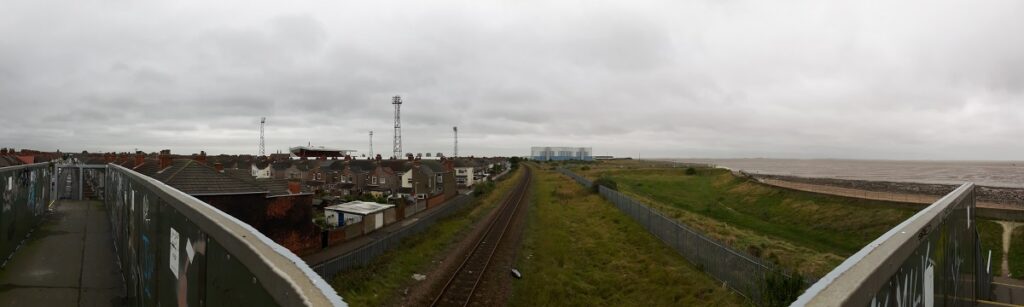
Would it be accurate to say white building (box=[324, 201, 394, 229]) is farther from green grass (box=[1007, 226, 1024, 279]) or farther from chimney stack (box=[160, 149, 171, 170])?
green grass (box=[1007, 226, 1024, 279])

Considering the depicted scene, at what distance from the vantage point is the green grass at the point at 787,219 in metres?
23.0

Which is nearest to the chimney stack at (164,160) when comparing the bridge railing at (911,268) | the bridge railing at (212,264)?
the bridge railing at (212,264)

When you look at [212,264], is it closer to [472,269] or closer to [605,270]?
[472,269]

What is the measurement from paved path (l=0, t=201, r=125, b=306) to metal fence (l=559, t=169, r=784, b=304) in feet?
47.8

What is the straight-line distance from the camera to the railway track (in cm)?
1551

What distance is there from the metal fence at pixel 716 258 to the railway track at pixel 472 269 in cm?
858

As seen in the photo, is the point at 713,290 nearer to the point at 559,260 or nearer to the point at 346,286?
the point at 559,260

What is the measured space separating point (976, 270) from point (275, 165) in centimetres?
8759

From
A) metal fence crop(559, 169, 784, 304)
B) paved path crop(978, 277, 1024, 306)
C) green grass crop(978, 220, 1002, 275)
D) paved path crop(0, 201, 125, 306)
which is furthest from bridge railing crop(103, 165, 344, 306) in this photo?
green grass crop(978, 220, 1002, 275)

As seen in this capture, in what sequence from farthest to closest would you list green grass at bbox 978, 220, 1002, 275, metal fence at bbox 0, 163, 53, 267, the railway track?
green grass at bbox 978, 220, 1002, 275 → the railway track → metal fence at bbox 0, 163, 53, 267

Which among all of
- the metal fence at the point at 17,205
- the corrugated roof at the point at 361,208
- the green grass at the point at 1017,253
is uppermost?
the metal fence at the point at 17,205

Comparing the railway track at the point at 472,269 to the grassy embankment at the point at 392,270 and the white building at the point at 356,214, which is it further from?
the white building at the point at 356,214

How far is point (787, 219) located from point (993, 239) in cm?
1354

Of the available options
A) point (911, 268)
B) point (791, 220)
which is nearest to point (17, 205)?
point (911, 268)
